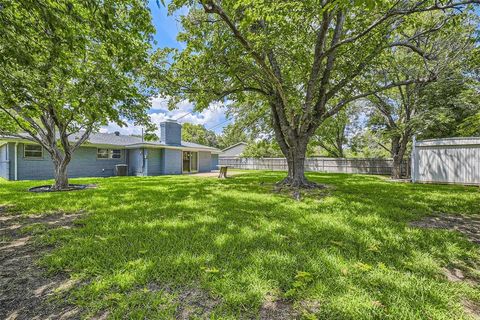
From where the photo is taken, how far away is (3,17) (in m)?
3.46

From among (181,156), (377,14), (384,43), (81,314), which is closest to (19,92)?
(81,314)

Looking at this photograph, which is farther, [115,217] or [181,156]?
[181,156]

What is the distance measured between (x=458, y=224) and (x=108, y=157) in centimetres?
1802

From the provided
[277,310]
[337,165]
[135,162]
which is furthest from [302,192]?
[337,165]

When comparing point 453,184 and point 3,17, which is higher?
point 3,17

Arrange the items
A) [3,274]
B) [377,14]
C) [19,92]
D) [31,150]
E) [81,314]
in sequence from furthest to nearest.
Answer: [31,150] → [377,14] → [19,92] → [3,274] → [81,314]

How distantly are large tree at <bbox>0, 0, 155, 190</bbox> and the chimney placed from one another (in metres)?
8.50

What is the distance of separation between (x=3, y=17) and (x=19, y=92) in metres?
1.38

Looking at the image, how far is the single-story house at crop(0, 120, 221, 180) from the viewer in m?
12.4

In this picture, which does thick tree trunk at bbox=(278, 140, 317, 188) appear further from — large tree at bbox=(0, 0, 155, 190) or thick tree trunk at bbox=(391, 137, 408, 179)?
thick tree trunk at bbox=(391, 137, 408, 179)

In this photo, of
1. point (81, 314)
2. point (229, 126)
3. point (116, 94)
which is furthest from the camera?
point (229, 126)

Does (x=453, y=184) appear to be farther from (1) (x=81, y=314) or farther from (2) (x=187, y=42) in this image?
(1) (x=81, y=314)

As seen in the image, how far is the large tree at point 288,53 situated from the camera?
607cm

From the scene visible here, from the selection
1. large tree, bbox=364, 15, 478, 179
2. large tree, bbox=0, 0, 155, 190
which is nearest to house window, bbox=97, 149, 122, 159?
large tree, bbox=0, 0, 155, 190
